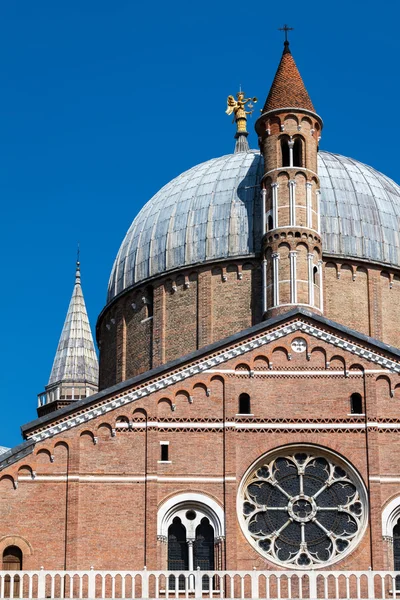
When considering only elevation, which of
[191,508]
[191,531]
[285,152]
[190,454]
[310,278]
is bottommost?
[191,531]

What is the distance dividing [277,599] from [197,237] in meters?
14.1

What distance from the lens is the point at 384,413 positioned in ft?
105

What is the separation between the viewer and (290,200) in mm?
37719

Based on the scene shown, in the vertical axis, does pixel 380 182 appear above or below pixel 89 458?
above

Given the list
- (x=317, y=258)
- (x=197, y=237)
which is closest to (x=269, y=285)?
(x=317, y=258)

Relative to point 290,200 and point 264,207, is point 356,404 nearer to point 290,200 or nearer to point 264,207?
point 290,200

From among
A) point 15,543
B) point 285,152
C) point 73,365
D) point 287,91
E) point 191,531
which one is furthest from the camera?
point 73,365

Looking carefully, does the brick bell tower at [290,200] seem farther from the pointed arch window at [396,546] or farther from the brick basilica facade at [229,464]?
the pointed arch window at [396,546]

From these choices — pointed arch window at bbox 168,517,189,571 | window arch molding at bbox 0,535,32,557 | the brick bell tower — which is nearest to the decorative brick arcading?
the brick bell tower

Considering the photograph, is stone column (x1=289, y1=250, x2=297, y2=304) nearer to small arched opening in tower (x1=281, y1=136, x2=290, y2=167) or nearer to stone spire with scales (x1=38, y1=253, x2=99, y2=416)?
small arched opening in tower (x1=281, y1=136, x2=290, y2=167)

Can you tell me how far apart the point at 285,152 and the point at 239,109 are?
9.35 meters

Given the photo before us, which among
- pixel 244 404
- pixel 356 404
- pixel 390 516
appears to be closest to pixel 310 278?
pixel 356 404

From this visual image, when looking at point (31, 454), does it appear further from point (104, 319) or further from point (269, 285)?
point (104, 319)

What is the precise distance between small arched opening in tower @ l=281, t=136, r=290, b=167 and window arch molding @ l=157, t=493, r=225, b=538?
10.6m
